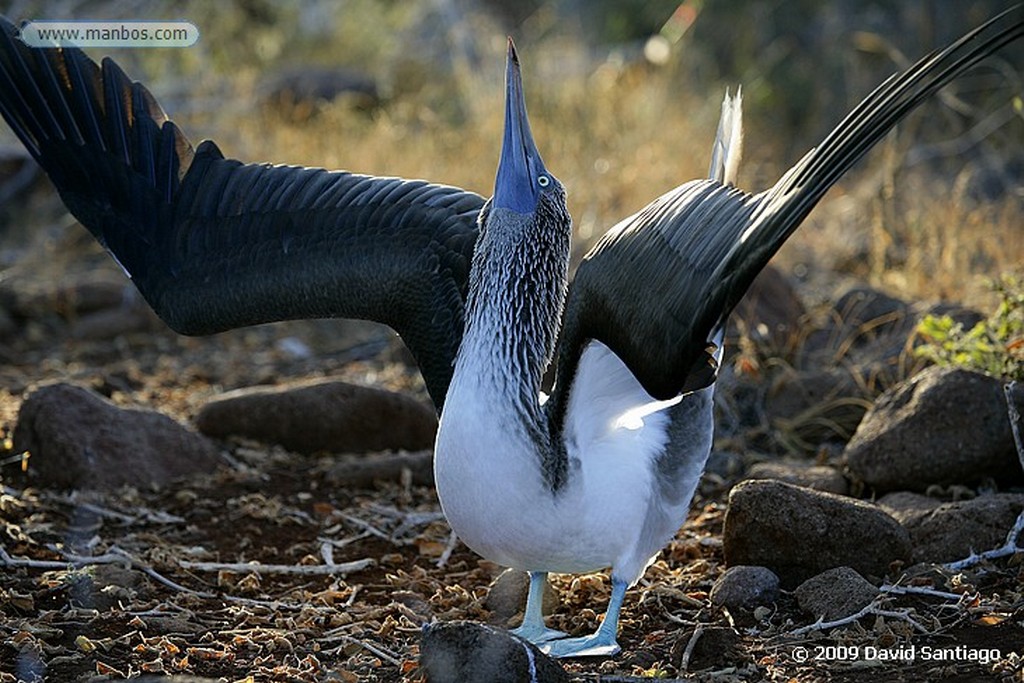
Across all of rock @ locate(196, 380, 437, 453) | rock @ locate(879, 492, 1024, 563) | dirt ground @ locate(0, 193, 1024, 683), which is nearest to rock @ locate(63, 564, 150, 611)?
dirt ground @ locate(0, 193, 1024, 683)

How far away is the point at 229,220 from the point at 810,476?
7.25ft

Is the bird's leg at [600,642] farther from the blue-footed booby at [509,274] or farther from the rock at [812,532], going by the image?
the rock at [812,532]

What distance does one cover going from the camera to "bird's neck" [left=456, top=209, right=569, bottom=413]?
3.57 m

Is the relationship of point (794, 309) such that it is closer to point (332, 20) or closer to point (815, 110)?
point (815, 110)

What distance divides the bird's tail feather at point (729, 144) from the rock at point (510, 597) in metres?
1.37

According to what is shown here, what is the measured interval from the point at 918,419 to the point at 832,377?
1.13 metres

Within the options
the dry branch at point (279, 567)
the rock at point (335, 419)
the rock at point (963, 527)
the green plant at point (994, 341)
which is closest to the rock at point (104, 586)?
the dry branch at point (279, 567)

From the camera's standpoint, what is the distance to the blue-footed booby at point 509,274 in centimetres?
306

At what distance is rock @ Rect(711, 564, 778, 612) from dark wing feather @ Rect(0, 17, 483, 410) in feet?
3.44

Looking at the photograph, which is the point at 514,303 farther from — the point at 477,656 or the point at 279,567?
the point at 279,567

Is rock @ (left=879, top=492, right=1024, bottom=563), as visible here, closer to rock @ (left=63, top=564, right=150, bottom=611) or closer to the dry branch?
the dry branch

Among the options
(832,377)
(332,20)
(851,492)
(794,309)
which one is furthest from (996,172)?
(332,20)

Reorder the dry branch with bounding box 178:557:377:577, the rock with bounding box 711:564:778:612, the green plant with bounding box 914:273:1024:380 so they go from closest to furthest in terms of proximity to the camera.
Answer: the rock with bounding box 711:564:778:612 → the dry branch with bounding box 178:557:377:577 → the green plant with bounding box 914:273:1024:380

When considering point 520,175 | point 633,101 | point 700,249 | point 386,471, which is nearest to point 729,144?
point 520,175
